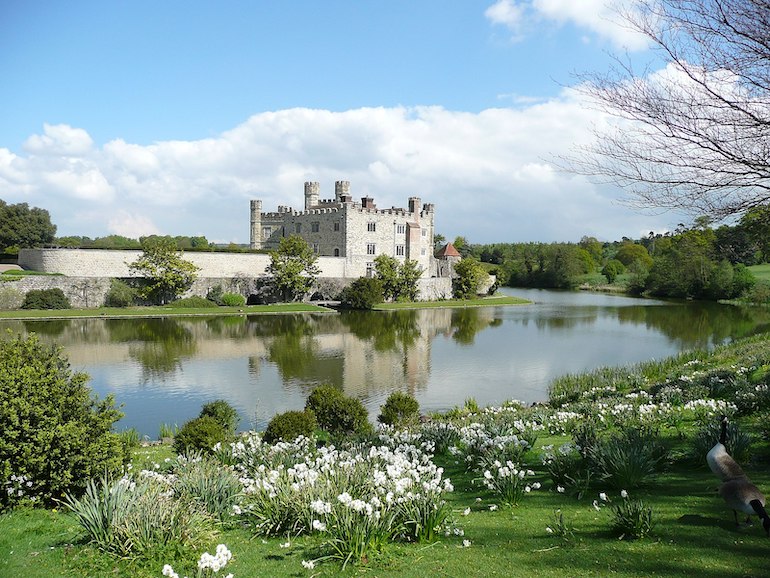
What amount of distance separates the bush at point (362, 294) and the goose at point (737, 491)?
40.6m

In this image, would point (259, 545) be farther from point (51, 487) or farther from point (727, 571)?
point (727, 571)

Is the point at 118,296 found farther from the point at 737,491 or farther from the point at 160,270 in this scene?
the point at 737,491

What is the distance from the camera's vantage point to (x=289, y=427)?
10.2 metres

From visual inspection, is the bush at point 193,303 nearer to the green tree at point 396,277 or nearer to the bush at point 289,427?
the green tree at point 396,277

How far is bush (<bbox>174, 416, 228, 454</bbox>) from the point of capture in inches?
362

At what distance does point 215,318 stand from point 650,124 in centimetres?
3335

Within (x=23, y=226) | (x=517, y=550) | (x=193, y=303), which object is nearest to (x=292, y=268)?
(x=193, y=303)

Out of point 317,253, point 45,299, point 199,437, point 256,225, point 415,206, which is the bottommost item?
point 199,437

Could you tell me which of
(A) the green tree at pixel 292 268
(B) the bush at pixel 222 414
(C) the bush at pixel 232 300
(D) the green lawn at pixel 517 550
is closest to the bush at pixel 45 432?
(D) the green lawn at pixel 517 550

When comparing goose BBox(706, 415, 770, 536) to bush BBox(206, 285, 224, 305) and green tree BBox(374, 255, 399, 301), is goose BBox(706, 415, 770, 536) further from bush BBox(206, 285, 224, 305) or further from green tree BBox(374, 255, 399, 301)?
green tree BBox(374, 255, 399, 301)

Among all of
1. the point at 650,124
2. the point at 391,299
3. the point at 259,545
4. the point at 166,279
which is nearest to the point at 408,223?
the point at 391,299

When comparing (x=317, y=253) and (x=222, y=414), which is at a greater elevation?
(x=317, y=253)

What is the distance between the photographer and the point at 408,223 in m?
56.8

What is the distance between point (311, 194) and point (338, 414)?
168 feet
